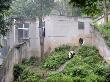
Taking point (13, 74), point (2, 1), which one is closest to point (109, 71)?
point (13, 74)

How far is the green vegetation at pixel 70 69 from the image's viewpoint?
16.9 m

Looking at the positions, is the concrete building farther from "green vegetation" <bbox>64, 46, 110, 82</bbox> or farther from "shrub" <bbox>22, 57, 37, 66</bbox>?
"green vegetation" <bbox>64, 46, 110, 82</bbox>

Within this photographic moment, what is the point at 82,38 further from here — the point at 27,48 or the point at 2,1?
the point at 2,1

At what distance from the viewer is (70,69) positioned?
1786cm

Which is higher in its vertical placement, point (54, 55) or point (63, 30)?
point (63, 30)

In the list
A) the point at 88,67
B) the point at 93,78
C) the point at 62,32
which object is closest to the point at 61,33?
the point at 62,32

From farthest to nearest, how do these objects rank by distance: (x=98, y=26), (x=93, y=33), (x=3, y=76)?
(x=93, y=33)
(x=98, y=26)
(x=3, y=76)

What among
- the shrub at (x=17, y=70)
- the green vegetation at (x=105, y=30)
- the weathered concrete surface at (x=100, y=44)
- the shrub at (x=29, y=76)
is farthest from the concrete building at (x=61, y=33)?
the shrub at (x=29, y=76)

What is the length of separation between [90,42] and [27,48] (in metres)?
4.87

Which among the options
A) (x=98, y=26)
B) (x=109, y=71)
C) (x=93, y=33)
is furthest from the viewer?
(x=93, y=33)

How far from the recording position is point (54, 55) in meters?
21.8

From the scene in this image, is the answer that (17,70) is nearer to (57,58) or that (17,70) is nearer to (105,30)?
(57,58)

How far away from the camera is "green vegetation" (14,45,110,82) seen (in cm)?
1686

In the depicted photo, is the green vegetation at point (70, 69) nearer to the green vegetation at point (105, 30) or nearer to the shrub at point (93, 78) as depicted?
the shrub at point (93, 78)
